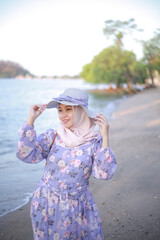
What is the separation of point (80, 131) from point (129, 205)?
7.94ft

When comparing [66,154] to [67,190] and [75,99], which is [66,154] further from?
[75,99]

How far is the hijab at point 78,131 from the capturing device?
2123 mm

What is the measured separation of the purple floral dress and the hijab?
0.05 metres

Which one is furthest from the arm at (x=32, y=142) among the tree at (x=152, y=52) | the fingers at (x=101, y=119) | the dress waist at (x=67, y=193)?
the tree at (x=152, y=52)

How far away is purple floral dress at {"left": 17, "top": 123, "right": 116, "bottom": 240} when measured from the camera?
2.06 m

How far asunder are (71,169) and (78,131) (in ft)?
1.12

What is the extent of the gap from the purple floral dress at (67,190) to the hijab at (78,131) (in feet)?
0.18

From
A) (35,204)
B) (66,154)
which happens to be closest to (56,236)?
(35,204)

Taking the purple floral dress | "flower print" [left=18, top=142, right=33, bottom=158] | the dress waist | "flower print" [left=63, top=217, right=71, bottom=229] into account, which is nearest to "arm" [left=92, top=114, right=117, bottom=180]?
the purple floral dress

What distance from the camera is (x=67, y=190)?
2100 mm

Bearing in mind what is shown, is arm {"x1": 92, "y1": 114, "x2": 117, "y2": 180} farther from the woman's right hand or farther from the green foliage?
the green foliage

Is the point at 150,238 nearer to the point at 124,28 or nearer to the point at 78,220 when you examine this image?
the point at 78,220

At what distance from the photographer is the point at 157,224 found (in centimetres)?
348

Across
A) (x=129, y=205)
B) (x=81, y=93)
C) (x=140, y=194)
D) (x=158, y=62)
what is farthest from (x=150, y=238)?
(x=158, y=62)
